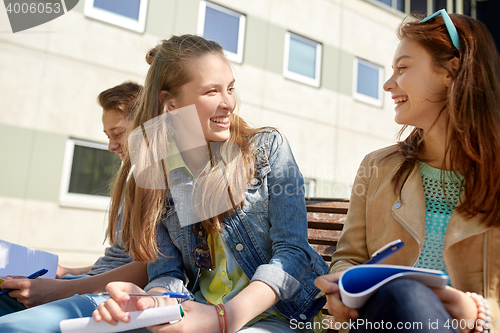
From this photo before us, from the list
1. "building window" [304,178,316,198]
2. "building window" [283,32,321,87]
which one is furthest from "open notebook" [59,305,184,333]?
"building window" [283,32,321,87]

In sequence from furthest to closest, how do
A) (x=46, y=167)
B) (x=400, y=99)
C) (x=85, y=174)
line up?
1. (x=85, y=174)
2. (x=46, y=167)
3. (x=400, y=99)

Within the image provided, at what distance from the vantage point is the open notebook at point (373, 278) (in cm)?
102

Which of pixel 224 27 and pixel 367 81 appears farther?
pixel 367 81

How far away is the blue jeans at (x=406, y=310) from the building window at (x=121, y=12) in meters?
7.13

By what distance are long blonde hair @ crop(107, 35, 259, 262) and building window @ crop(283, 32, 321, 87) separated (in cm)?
741

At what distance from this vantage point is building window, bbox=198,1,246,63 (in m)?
8.00

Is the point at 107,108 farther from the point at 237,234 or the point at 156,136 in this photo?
the point at 237,234

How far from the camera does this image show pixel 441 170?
164 cm

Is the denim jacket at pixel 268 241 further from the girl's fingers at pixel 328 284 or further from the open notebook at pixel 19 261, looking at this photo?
the open notebook at pixel 19 261

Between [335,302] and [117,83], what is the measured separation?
22.2 ft

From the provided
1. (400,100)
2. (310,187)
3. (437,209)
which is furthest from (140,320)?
(310,187)

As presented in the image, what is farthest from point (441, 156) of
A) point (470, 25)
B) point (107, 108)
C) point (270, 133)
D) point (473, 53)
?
point (107, 108)

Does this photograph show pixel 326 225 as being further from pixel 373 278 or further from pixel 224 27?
pixel 224 27
